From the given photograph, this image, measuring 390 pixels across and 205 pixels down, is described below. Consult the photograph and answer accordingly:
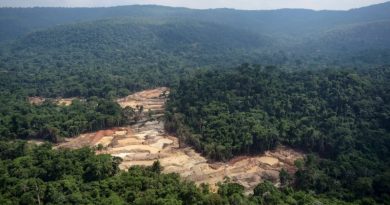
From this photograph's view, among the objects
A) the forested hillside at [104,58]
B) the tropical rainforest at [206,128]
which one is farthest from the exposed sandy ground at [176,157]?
the forested hillside at [104,58]

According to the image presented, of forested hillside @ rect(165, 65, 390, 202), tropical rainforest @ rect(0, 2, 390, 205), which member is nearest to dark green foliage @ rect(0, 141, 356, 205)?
tropical rainforest @ rect(0, 2, 390, 205)

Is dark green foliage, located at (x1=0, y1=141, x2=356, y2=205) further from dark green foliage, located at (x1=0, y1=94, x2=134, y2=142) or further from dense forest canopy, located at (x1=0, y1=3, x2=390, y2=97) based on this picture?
dense forest canopy, located at (x1=0, y1=3, x2=390, y2=97)

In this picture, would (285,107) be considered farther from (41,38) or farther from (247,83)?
(41,38)

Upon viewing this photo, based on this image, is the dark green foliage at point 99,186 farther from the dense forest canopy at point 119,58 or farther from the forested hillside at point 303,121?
the dense forest canopy at point 119,58

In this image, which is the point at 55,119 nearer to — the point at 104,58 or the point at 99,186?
the point at 99,186

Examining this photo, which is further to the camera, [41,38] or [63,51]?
[41,38]

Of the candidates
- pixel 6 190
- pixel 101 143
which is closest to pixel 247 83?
pixel 101 143

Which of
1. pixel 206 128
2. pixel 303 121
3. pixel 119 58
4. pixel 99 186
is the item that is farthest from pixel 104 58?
pixel 99 186
